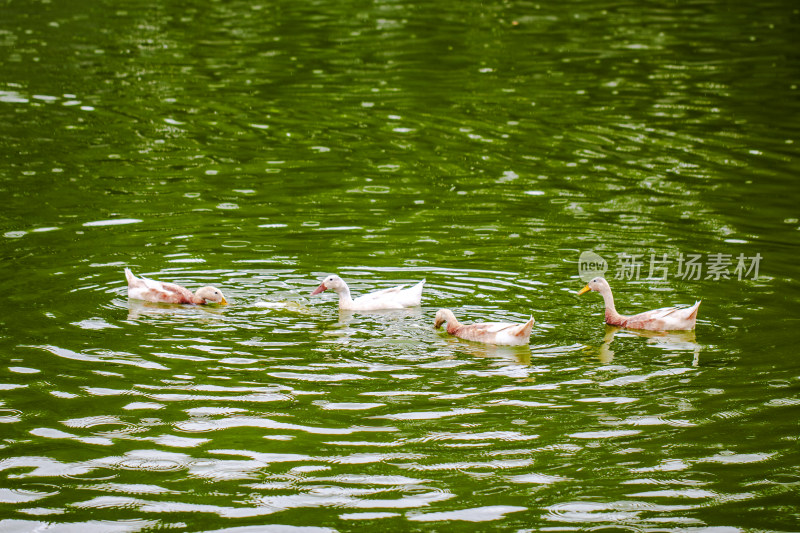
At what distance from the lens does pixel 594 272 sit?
13844 millimetres

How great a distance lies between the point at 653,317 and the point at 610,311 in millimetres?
494

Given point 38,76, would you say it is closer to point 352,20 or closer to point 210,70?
point 210,70

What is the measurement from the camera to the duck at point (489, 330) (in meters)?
11.0

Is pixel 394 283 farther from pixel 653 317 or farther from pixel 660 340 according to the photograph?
pixel 660 340

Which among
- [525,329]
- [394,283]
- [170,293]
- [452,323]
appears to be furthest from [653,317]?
[170,293]

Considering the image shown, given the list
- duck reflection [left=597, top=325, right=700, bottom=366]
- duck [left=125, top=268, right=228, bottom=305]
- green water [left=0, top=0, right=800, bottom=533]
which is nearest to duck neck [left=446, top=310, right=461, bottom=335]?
green water [left=0, top=0, right=800, bottom=533]

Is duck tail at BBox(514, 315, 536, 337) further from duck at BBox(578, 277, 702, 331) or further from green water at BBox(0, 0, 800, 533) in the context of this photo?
duck at BBox(578, 277, 702, 331)

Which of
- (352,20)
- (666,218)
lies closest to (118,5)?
(352,20)

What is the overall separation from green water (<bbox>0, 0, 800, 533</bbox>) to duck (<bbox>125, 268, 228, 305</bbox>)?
180 mm

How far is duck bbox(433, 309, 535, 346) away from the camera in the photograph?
36.1 feet

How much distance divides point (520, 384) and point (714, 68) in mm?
19424

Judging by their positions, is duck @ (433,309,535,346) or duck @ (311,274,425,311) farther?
duck @ (311,274,425,311)

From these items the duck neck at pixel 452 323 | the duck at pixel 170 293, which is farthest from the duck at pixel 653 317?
the duck at pixel 170 293

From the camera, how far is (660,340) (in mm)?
11570
